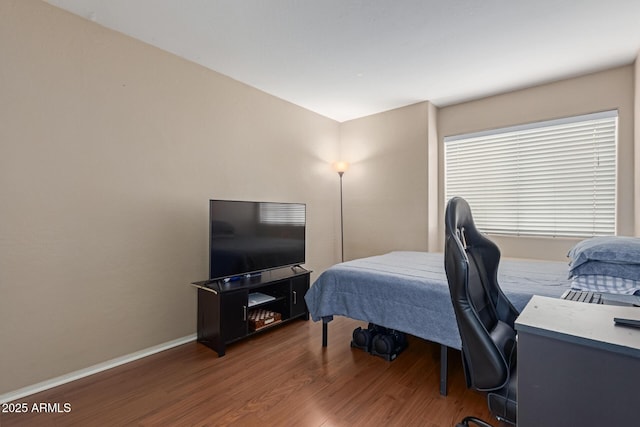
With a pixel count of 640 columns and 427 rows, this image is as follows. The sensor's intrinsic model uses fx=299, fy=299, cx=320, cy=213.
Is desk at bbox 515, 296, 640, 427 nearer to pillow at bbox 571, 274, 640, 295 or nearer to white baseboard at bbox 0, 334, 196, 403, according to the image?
pillow at bbox 571, 274, 640, 295

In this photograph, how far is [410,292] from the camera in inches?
84.5

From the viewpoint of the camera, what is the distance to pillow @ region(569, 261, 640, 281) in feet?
4.33

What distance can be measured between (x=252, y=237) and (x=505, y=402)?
228cm

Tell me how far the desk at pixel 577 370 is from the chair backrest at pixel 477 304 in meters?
0.33

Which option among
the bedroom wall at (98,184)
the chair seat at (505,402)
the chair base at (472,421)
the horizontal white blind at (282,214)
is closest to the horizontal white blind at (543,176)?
the horizontal white blind at (282,214)

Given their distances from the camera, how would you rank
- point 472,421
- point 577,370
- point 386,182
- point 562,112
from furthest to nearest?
point 386,182 → point 562,112 → point 472,421 → point 577,370

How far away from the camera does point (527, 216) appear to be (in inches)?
133

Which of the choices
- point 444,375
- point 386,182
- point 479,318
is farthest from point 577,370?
point 386,182

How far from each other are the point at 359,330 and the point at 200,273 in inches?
62.9

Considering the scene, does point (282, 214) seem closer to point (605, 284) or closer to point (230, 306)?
point (230, 306)

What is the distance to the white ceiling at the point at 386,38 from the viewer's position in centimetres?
206

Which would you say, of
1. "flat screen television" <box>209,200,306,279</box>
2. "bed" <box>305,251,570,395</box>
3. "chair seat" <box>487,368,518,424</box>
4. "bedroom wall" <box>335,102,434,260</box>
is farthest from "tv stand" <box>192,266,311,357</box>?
"chair seat" <box>487,368,518,424</box>

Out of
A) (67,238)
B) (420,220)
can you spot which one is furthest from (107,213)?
(420,220)

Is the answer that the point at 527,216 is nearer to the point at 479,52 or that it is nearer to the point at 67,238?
the point at 479,52
